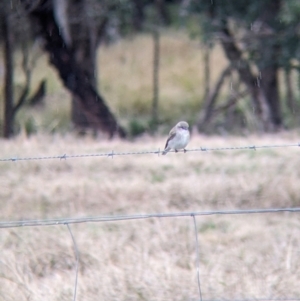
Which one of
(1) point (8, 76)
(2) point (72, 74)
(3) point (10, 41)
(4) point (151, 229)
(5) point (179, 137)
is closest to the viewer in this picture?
(5) point (179, 137)

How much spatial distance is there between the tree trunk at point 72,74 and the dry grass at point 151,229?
13.9 ft

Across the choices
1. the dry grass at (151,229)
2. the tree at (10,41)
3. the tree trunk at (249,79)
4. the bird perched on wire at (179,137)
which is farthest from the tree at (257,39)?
the bird perched on wire at (179,137)

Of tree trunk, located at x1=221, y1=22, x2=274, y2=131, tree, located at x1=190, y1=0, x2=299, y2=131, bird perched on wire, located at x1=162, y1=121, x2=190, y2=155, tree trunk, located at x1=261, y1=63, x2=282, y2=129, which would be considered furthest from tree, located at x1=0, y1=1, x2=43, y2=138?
bird perched on wire, located at x1=162, y1=121, x2=190, y2=155

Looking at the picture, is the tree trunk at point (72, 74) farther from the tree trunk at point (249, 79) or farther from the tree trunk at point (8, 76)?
the tree trunk at point (249, 79)

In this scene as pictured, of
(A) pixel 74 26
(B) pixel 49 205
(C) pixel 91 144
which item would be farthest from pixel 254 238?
(A) pixel 74 26

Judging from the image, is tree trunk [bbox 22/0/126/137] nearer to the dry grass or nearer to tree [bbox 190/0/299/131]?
tree [bbox 190/0/299/131]

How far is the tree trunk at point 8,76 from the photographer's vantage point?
1321 centimetres

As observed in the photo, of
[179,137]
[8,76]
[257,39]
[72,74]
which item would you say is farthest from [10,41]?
[179,137]

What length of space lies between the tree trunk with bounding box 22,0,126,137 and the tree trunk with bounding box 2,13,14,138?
25.2 inches

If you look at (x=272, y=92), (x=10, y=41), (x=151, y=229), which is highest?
(x=10, y=41)

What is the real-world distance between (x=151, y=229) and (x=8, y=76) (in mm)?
8168

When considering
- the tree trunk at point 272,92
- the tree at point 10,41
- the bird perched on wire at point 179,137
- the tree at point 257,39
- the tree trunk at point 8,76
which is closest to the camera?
the bird perched on wire at point 179,137

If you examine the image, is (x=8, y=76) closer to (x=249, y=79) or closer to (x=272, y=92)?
(x=249, y=79)

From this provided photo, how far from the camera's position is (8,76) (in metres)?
13.5
